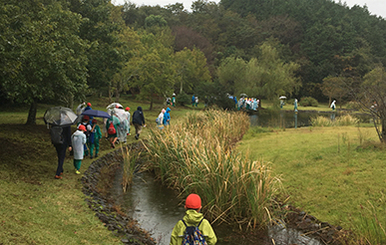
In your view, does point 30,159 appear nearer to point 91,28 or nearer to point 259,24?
→ point 91,28

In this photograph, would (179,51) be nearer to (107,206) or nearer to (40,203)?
(107,206)

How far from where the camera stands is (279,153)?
38.8ft

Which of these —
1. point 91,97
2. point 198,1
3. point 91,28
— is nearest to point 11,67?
point 91,28

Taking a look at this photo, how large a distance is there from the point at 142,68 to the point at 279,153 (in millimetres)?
19700

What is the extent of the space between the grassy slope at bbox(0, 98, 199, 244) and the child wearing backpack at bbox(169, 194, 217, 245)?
171 cm

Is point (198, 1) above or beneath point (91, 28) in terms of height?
above

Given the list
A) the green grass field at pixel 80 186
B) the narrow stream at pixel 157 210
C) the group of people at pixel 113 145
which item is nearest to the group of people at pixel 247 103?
the group of people at pixel 113 145

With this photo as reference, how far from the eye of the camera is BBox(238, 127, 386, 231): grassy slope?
23.1ft

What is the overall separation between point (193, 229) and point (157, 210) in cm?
412

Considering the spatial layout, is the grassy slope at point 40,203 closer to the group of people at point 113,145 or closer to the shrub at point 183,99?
the group of people at point 113,145

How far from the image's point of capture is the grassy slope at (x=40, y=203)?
194 inches

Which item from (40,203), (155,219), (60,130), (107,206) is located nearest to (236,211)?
(155,219)

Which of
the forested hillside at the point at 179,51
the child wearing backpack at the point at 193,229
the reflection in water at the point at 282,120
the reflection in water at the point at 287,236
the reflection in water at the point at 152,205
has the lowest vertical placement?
the reflection in water at the point at 152,205

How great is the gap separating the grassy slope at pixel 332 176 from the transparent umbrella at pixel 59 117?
490 centimetres
